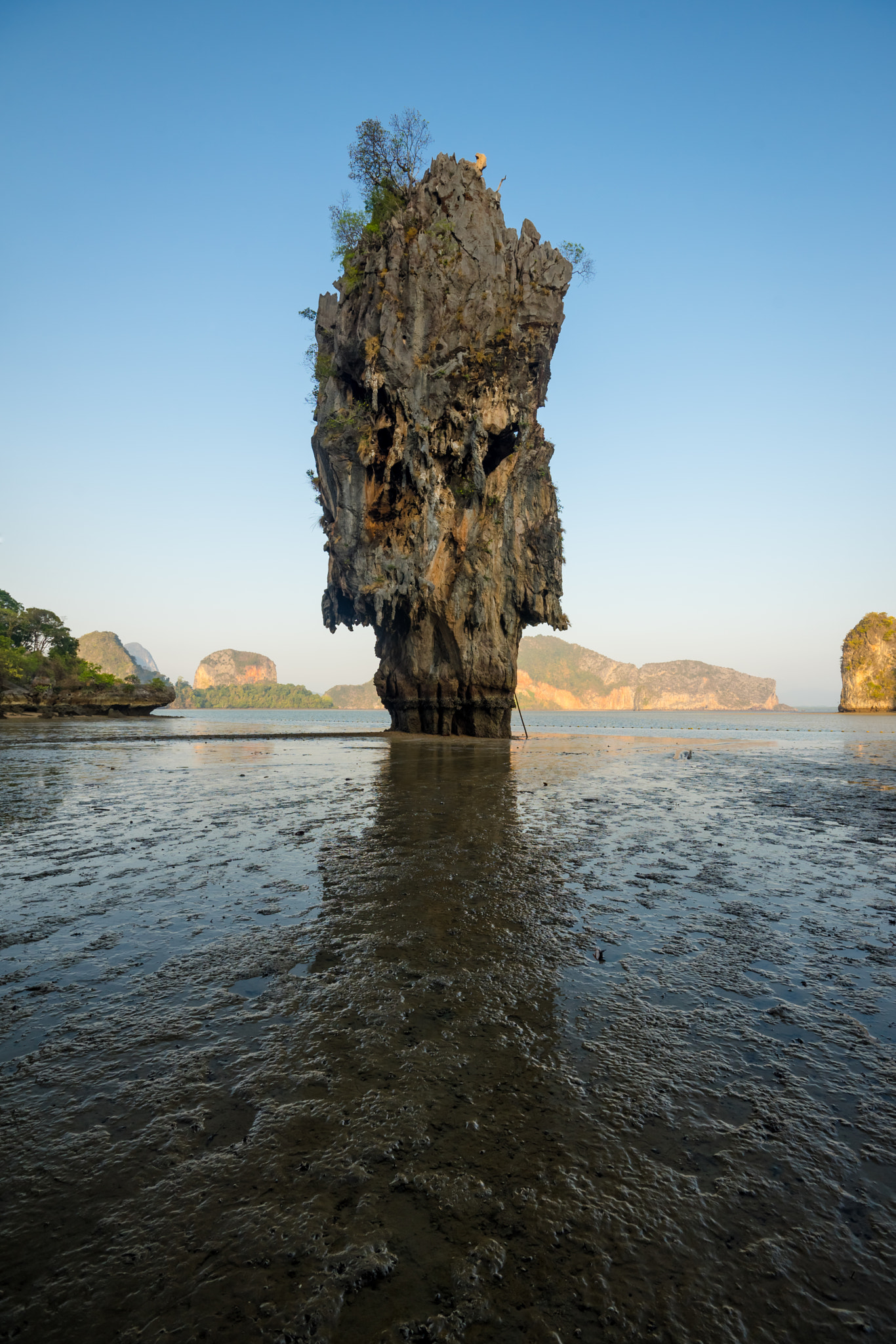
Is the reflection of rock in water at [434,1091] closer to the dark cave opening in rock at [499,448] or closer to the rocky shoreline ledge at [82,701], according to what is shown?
the dark cave opening in rock at [499,448]

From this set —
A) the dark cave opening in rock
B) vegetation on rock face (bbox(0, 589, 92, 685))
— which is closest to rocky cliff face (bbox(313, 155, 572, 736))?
the dark cave opening in rock

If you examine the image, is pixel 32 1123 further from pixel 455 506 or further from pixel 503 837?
pixel 455 506

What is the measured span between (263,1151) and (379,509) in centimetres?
2989

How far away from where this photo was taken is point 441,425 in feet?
90.5

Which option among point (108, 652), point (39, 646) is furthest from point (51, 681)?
point (108, 652)

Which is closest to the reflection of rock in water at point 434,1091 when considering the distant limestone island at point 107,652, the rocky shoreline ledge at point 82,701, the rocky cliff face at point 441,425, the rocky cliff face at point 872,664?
the rocky cliff face at point 441,425

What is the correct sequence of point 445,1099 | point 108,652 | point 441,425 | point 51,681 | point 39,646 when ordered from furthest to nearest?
point 108,652, point 39,646, point 51,681, point 441,425, point 445,1099

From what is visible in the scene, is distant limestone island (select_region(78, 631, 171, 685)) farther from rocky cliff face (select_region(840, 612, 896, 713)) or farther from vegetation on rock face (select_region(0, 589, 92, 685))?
rocky cliff face (select_region(840, 612, 896, 713))

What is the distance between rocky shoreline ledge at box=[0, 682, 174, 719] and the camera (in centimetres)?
4844

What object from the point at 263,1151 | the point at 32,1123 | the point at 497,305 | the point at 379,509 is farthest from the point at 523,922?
the point at 497,305

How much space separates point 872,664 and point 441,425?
12019 cm

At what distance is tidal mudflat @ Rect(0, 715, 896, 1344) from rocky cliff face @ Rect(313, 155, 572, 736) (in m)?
23.8

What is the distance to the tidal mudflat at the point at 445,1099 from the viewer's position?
61.9 inches

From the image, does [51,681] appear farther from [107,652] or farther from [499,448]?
[107,652]
